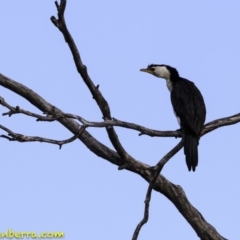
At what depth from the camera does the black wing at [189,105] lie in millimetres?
6062

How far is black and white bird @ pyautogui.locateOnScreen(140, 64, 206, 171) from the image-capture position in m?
5.79

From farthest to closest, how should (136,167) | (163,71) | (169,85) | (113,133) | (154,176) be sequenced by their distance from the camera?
(163,71) → (169,85) → (136,167) → (154,176) → (113,133)

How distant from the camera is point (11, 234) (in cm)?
572

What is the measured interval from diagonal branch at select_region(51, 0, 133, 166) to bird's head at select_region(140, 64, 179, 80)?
2.38 meters

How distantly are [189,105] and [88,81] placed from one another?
2.14 metres

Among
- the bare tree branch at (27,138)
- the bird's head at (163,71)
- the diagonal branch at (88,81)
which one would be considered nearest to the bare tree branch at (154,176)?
the diagonal branch at (88,81)

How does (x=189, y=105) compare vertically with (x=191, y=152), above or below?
above

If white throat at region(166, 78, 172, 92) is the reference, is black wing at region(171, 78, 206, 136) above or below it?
below

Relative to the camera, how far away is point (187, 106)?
656 cm

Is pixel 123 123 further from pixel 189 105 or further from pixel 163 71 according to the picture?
pixel 163 71

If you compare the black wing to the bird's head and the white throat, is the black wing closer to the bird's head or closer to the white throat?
the white throat

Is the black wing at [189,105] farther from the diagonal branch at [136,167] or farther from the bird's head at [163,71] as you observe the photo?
the diagonal branch at [136,167]

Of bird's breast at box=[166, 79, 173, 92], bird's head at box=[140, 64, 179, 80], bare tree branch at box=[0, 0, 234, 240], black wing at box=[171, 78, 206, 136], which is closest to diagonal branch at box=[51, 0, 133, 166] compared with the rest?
bare tree branch at box=[0, 0, 234, 240]

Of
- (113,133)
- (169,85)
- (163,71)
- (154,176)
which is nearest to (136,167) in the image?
(154,176)
